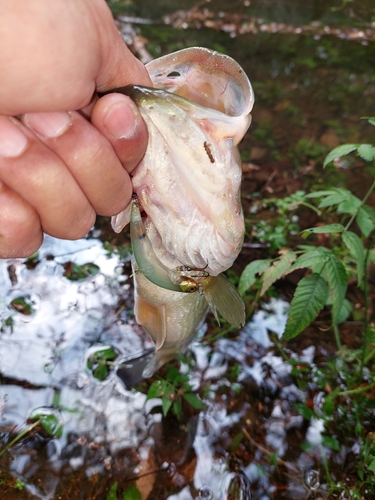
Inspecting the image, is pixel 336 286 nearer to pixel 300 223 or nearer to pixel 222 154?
pixel 222 154

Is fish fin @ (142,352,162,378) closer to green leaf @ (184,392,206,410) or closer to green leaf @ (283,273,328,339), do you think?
green leaf @ (184,392,206,410)

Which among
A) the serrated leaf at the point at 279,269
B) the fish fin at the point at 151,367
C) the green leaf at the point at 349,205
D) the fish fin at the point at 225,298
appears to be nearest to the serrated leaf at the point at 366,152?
the green leaf at the point at 349,205

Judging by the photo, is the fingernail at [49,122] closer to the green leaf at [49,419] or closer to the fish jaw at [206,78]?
the fish jaw at [206,78]

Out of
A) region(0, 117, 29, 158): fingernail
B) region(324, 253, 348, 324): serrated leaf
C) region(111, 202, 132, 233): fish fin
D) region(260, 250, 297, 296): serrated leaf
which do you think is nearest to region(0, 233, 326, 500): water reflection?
region(260, 250, 297, 296): serrated leaf

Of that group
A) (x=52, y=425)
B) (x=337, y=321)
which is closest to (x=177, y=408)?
(x=52, y=425)

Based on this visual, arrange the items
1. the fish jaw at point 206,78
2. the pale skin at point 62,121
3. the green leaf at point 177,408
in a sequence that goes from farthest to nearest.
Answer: the green leaf at point 177,408, the fish jaw at point 206,78, the pale skin at point 62,121
